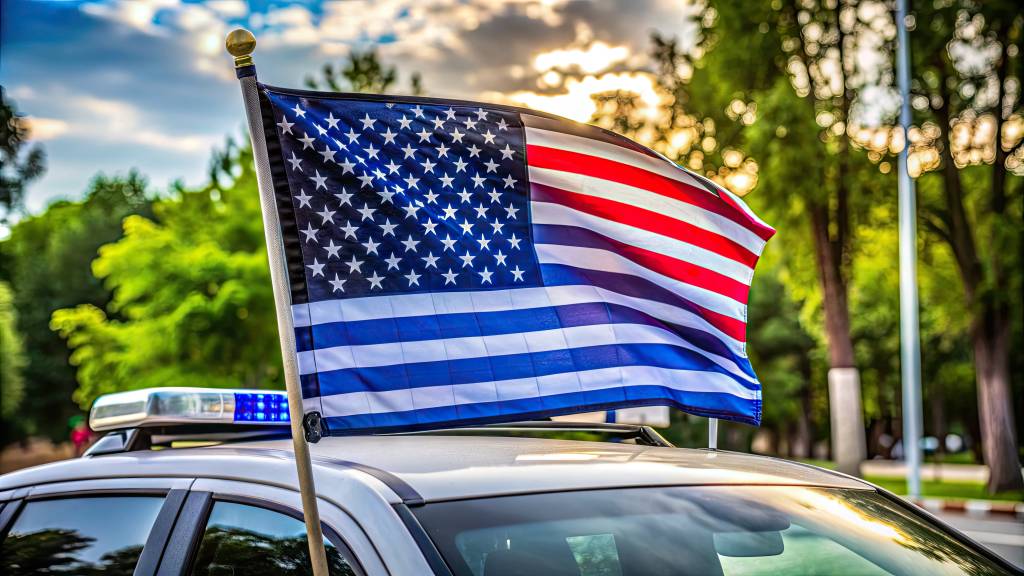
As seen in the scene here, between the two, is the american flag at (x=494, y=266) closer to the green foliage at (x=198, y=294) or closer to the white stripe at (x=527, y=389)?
the white stripe at (x=527, y=389)

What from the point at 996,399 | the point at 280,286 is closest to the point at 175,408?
the point at 280,286

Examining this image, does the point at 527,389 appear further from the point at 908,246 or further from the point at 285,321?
the point at 908,246

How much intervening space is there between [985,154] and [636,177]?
1929 centimetres

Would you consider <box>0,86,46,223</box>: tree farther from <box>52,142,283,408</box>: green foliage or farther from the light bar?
the light bar

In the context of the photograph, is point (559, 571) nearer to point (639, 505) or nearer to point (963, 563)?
point (639, 505)

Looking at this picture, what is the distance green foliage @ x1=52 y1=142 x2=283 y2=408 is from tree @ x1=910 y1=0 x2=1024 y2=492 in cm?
1375

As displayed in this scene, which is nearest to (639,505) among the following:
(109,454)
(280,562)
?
(280,562)

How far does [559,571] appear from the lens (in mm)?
2115

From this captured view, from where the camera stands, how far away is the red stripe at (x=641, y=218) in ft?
10.7

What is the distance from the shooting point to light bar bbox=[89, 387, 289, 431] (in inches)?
114

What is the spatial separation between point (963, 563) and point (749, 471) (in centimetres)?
53

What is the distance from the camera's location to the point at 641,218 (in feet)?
11.2

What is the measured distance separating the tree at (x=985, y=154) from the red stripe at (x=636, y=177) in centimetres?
1763

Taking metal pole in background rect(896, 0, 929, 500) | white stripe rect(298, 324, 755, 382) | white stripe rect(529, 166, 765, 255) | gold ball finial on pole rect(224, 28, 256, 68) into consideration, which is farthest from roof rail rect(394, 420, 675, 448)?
metal pole in background rect(896, 0, 929, 500)
